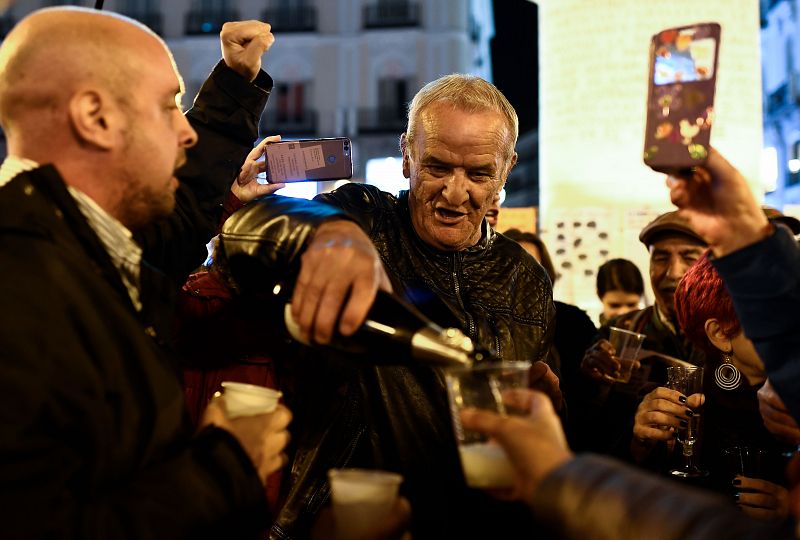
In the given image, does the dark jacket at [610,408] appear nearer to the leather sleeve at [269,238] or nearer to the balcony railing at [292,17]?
the leather sleeve at [269,238]

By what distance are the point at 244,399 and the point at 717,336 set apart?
185 cm

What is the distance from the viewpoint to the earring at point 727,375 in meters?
2.85

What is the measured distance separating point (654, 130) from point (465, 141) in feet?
3.80

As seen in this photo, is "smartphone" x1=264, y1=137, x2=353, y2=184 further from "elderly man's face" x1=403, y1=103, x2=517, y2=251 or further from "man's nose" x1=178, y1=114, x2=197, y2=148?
"man's nose" x1=178, y1=114, x2=197, y2=148

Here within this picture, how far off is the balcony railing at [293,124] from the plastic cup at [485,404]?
1210 inches

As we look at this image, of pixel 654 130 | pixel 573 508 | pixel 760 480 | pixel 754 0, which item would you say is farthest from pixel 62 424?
pixel 754 0

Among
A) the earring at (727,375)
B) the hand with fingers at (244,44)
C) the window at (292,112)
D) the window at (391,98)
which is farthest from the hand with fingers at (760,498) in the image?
the window at (292,112)

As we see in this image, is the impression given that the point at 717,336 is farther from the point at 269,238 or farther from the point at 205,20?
the point at 205,20

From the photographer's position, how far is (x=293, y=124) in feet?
105

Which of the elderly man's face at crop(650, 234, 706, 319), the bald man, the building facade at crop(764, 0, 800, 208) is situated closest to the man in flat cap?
the elderly man's face at crop(650, 234, 706, 319)

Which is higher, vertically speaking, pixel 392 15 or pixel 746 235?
pixel 392 15

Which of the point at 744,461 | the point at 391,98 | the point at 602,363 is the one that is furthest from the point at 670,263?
the point at 391,98

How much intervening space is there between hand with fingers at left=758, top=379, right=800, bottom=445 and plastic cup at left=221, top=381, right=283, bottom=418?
Result: 1.30 m

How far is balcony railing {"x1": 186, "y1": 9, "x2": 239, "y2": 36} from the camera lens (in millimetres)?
32500
